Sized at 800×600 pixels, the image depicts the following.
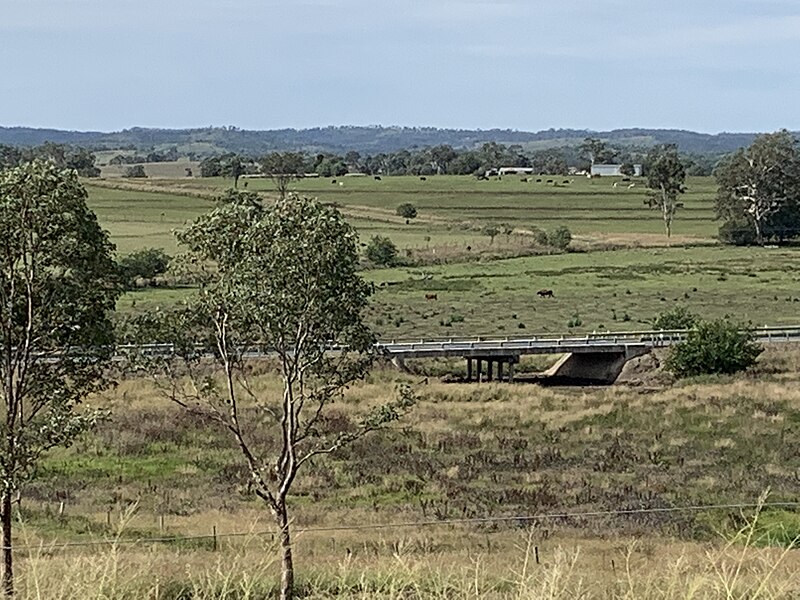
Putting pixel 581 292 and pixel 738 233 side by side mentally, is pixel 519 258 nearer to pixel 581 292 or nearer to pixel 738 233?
pixel 581 292

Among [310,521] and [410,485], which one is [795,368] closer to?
[410,485]

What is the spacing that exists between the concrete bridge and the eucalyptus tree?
1456 inches

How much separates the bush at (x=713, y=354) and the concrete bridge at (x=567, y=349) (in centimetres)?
279

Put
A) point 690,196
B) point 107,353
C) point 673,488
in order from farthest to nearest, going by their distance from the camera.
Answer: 1. point 690,196
2. point 673,488
3. point 107,353

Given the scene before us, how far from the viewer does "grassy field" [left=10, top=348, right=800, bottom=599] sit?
26.2 metres

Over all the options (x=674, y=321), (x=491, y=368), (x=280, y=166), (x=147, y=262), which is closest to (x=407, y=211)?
(x=280, y=166)

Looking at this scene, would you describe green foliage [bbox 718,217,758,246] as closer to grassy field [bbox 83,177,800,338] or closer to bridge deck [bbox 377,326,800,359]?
grassy field [bbox 83,177,800,338]

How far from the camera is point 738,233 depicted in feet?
393

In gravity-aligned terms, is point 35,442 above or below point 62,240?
below

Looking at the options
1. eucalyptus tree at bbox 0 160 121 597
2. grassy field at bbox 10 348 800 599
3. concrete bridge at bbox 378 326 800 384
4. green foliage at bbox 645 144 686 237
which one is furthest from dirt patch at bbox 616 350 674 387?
green foliage at bbox 645 144 686 237

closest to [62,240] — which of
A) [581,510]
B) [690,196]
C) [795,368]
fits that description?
[581,510]

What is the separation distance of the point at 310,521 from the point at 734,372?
104 feet

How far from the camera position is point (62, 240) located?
19.2 m

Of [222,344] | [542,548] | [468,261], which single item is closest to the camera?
[222,344]
